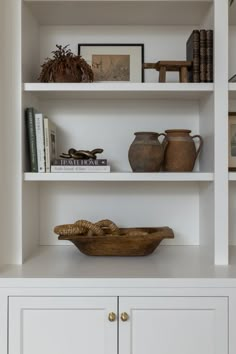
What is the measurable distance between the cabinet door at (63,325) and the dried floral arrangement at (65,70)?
882mm

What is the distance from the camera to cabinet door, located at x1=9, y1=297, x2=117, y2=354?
155 cm

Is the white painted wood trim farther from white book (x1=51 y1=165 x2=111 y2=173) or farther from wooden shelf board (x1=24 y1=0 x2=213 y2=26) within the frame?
white book (x1=51 y1=165 x2=111 y2=173)

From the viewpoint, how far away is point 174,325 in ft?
5.09

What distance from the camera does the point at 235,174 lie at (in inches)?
68.6

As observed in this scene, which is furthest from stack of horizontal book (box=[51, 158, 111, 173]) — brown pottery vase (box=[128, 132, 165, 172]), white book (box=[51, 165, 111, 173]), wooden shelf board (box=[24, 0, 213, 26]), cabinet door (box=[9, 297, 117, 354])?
wooden shelf board (box=[24, 0, 213, 26])

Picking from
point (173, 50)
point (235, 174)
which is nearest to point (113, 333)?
point (235, 174)

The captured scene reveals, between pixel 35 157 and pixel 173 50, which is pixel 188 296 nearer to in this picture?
pixel 35 157

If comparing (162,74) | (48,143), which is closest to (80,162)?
(48,143)

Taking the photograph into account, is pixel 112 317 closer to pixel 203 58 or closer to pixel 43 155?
pixel 43 155

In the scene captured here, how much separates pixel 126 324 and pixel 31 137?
2.68ft

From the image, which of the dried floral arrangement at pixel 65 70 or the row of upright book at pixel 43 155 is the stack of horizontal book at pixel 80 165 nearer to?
the row of upright book at pixel 43 155

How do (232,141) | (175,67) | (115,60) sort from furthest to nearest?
1. (115,60)
2. (232,141)
3. (175,67)

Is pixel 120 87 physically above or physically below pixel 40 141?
above

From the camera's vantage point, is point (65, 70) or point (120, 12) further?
point (120, 12)
